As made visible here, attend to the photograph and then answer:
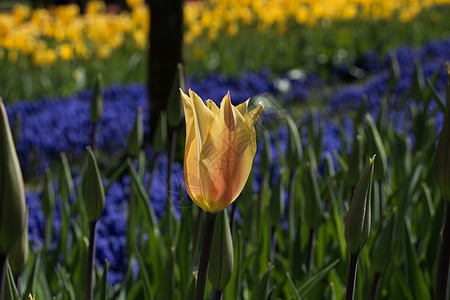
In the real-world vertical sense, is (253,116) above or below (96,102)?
above

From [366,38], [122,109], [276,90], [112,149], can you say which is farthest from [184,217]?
[366,38]

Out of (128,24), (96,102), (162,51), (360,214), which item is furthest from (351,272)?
(128,24)

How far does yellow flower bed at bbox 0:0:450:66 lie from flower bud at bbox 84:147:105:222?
5.00m

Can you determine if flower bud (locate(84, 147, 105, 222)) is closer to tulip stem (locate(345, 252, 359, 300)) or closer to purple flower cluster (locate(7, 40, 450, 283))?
tulip stem (locate(345, 252, 359, 300))

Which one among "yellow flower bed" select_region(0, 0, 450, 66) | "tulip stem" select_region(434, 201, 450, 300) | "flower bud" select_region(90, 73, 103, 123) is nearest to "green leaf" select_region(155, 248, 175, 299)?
"tulip stem" select_region(434, 201, 450, 300)

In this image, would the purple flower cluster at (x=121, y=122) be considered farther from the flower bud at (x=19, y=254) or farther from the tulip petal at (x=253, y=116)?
the tulip petal at (x=253, y=116)

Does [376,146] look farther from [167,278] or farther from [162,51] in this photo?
[162,51]

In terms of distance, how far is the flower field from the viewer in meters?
1.21

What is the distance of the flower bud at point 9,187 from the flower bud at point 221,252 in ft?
0.95

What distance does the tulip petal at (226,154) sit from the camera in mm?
690

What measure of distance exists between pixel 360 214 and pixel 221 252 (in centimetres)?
21

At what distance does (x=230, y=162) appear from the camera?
2.29 ft

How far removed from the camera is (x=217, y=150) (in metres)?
0.69

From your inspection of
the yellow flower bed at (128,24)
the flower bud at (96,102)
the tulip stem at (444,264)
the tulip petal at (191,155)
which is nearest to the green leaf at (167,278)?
the tulip petal at (191,155)
